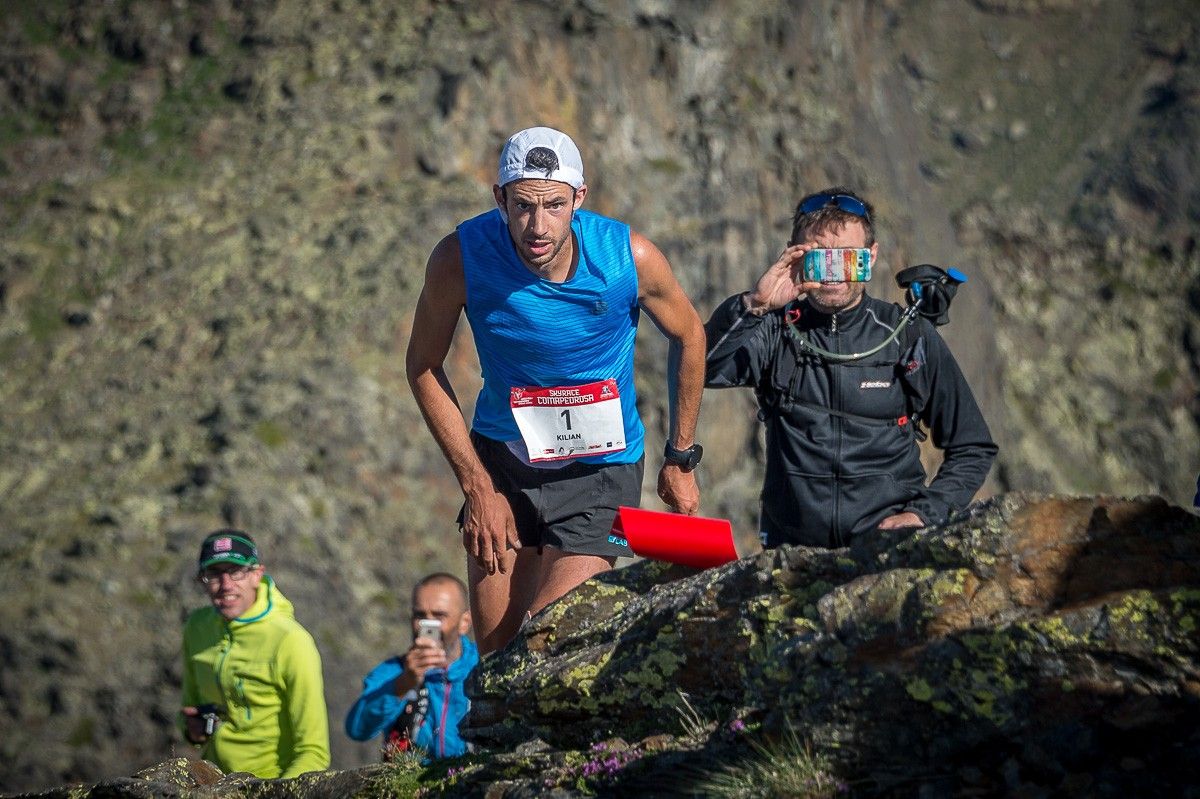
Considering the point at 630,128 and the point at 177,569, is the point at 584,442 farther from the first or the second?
the point at 630,128

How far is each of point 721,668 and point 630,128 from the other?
117ft

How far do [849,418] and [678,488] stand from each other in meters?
0.92

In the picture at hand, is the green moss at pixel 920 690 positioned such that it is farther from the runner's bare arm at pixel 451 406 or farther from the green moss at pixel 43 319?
the green moss at pixel 43 319

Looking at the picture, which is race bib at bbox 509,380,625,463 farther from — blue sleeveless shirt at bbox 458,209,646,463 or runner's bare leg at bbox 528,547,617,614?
runner's bare leg at bbox 528,547,617,614

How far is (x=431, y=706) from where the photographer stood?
8500mm

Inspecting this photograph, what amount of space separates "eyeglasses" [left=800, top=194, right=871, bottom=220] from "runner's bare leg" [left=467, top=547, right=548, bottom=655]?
2.19 meters

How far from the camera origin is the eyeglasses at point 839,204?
707 centimetres

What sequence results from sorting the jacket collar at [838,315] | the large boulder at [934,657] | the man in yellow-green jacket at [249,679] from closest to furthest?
the large boulder at [934,657] < the jacket collar at [838,315] < the man in yellow-green jacket at [249,679]

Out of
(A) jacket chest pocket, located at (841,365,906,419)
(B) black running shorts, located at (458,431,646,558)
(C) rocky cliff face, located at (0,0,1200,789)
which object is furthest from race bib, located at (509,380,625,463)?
(C) rocky cliff face, located at (0,0,1200,789)

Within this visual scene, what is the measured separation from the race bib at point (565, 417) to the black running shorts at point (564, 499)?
165 millimetres

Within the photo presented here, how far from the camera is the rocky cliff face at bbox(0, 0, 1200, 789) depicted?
2667cm

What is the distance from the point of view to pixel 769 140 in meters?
43.8

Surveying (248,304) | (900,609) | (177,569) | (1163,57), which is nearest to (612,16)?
(248,304)

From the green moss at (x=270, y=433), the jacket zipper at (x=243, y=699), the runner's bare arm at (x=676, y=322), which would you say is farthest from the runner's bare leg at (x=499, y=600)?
the green moss at (x=270, y=433)
